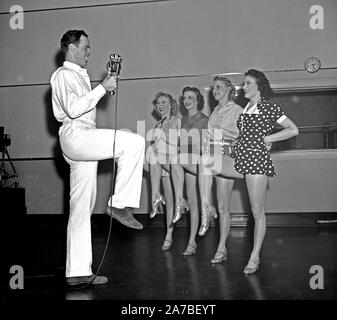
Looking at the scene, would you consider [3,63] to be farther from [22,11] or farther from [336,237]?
[336,237]

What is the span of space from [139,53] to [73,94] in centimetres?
322

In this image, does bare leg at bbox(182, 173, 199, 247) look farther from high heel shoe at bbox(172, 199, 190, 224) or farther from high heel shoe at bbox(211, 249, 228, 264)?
high heel shoe at bbox(211, 249, 228, 264)

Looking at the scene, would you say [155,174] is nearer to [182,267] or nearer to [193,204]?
[193,204]

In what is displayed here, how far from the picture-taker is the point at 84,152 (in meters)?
2.52

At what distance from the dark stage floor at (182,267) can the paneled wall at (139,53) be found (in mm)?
1083

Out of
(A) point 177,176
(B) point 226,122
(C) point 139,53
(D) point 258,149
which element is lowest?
(A) point 177,176

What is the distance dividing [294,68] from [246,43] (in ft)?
2.22

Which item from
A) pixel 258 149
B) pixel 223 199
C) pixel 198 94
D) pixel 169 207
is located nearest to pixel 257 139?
pixel 258 149

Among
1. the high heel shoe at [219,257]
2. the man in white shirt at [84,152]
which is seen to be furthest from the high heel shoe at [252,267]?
the man in white shirt at [84,152]

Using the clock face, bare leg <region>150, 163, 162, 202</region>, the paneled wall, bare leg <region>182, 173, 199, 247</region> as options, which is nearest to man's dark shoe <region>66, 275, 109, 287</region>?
bare leg <region>182, 173, 199, 247</region>

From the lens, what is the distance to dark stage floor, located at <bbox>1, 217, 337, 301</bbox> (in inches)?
95.7

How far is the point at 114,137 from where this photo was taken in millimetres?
2439

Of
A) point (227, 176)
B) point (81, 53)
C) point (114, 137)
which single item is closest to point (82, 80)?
Answer: point (81, 53)

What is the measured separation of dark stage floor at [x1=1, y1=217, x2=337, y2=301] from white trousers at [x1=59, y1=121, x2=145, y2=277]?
0.89 feet
